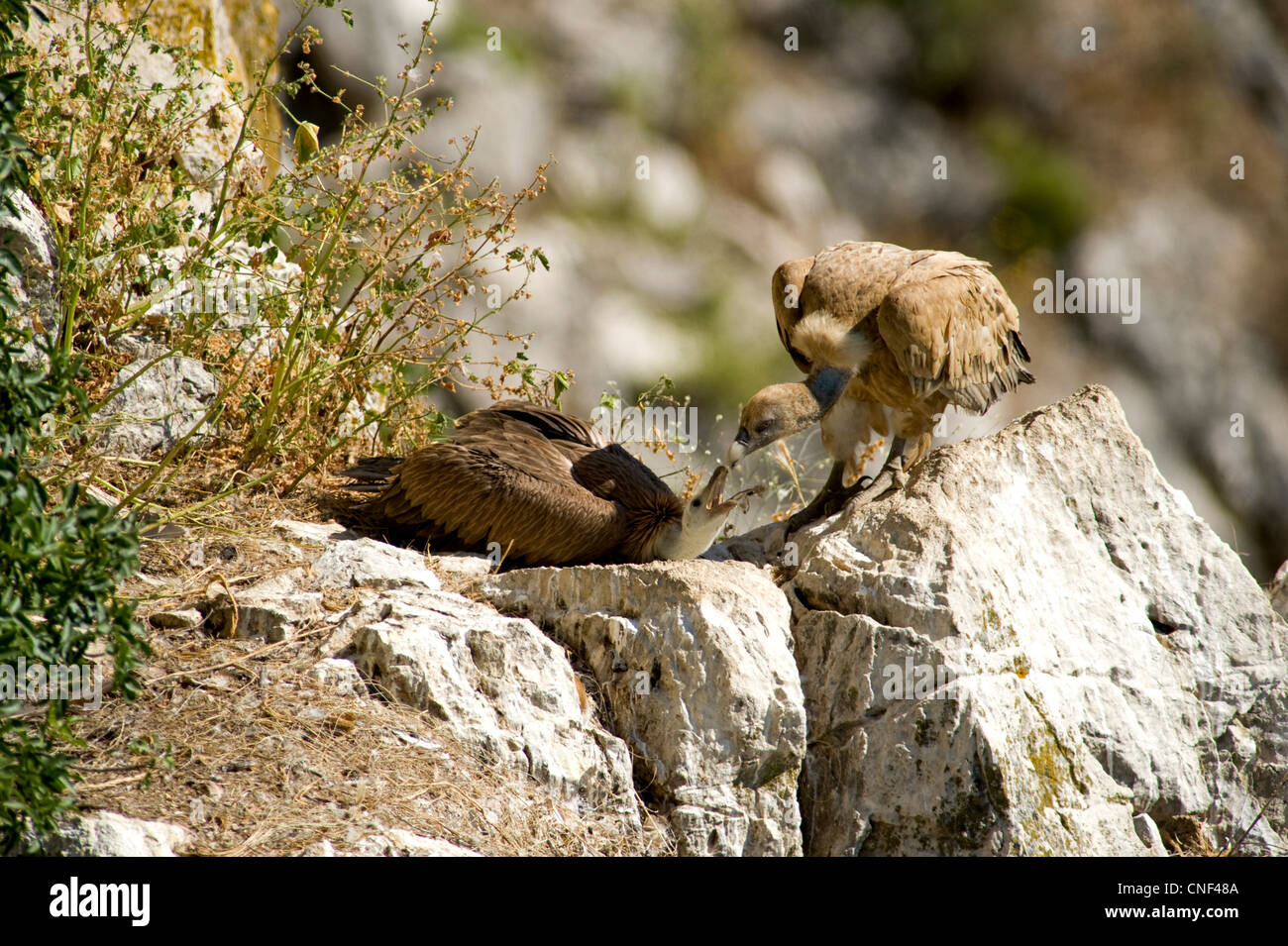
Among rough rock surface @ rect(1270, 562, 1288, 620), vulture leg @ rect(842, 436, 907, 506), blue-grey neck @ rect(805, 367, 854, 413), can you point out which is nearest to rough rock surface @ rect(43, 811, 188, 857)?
vulture leg @ rect(842, 436, 907, 506)

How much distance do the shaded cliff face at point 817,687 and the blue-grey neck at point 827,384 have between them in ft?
2.59

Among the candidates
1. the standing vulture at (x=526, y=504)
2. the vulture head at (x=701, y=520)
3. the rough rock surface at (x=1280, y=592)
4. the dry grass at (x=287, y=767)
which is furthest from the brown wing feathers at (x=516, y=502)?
→ the rough rock surface at (x=1280, y=592)

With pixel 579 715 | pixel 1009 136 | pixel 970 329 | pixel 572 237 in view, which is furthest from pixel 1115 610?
pixel 1009 136

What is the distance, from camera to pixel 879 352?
19.9 feet

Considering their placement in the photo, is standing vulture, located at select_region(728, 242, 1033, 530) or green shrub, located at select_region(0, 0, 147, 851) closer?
green shrub, located at select_region(0, 0, 147, 851)

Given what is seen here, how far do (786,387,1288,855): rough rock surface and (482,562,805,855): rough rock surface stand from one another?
0.77 ft

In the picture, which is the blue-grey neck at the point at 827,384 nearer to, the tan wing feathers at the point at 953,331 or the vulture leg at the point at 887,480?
the tan wing feathers at the point at 953,331

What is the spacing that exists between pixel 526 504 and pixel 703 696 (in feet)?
4.85

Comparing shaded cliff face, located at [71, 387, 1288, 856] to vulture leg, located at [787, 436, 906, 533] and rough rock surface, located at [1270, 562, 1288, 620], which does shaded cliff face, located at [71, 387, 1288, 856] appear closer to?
vulture leg, located at [787, 436, 906, 533]

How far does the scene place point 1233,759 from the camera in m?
5.30

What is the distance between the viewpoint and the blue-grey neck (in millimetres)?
5980

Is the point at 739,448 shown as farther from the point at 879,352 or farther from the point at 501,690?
the point at 501,690

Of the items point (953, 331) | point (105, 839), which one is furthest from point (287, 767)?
point (953, 331)

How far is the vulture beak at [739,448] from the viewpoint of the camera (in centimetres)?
557
